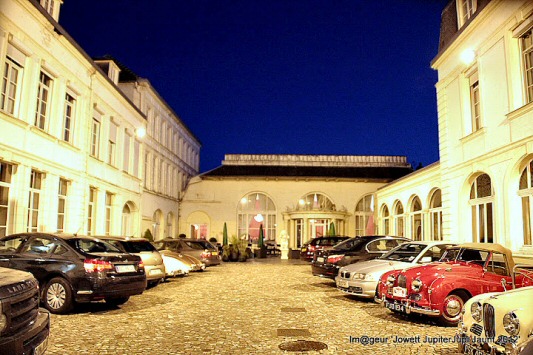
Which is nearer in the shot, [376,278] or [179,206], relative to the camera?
[376,278]

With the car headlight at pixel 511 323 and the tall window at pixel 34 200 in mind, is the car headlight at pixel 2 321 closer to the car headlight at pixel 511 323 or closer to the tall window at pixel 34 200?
the car headlight at pixel 511 323

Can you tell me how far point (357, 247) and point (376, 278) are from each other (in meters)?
3.74

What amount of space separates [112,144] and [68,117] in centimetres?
508

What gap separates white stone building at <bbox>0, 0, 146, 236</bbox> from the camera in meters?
13.6

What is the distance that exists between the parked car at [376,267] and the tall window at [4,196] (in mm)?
9972

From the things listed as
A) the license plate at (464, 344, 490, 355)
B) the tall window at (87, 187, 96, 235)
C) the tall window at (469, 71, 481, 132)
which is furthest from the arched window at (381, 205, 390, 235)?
the license plate at (464, 344, 490, 355)

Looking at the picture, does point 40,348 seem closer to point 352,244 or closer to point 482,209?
point 352,244

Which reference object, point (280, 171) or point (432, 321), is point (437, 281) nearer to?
point (432, 321)

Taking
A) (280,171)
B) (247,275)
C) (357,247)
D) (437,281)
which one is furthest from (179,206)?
Result: (437,281)

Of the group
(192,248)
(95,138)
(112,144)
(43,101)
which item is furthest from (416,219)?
(43,101)

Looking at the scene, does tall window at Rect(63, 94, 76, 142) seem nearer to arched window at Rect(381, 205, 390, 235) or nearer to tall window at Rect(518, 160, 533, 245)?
tall window at Rect(518, 160, 533, 245)

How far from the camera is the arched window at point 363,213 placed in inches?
1437

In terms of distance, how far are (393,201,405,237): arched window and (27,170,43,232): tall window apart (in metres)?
19.1

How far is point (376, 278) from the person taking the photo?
10.4 m
